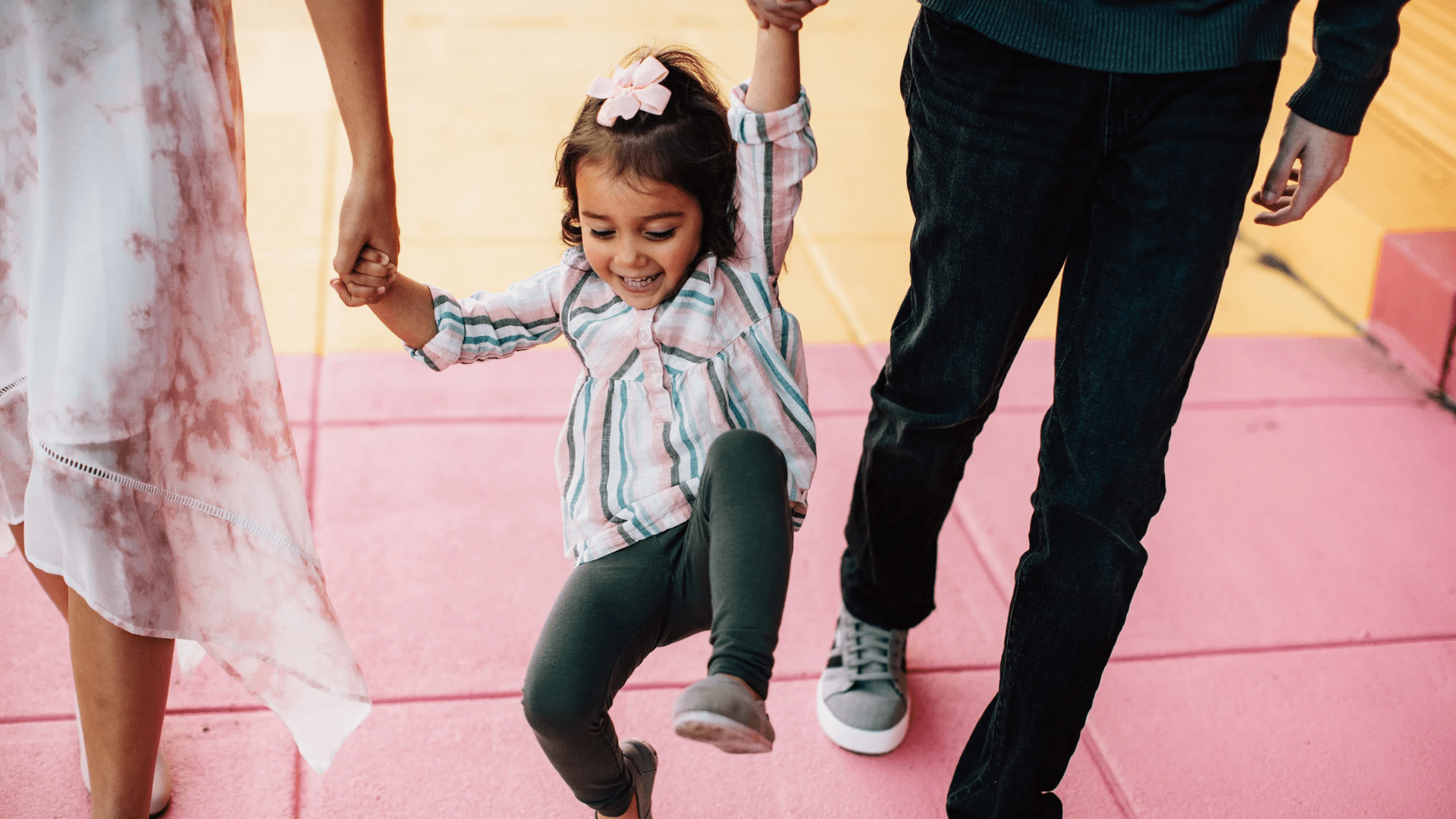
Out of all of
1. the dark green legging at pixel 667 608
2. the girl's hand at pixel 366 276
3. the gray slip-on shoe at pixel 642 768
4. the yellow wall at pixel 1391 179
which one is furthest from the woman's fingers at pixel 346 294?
the yellow wall at pixel 1391 179

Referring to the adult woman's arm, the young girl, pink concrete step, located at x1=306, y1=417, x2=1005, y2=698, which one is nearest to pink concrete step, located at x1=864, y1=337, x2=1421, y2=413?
pink concrete step, located at x1=306, y1=417, x2=1005, y2=698

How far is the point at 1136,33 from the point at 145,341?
120cm

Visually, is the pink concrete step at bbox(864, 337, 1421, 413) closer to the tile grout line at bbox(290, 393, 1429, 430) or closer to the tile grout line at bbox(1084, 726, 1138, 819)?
the tile grout line at bbox(290, 393, 1429, 430)

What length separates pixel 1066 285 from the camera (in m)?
1.64

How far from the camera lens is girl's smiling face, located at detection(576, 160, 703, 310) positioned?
159 cm

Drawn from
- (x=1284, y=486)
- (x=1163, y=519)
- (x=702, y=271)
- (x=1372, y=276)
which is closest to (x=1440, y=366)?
(x=1372, y=276)

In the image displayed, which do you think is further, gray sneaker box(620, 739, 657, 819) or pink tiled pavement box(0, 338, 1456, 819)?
pink tiled pavement box(0, 338, 1456, 819)

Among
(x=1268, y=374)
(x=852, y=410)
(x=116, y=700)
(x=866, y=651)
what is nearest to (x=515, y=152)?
(x=852, y=410)

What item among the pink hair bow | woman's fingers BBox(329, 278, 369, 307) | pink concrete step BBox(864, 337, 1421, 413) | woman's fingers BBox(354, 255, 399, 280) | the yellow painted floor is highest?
the pink hair bow

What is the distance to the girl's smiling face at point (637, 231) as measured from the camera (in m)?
1.59

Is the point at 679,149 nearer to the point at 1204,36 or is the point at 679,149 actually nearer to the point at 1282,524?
the point at 1204,36

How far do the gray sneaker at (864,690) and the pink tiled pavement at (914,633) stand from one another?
0.14 ft

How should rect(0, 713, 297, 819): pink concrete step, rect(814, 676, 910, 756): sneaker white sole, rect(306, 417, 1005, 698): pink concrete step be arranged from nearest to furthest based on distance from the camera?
1. rect(0, 713, 297, 819): pink concrete step
2. rect(814, 676, 910, 756): sneaker white sole
3. rect(306, 417, 1005, 698): pink concrete step

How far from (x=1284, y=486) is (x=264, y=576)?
223 cm
